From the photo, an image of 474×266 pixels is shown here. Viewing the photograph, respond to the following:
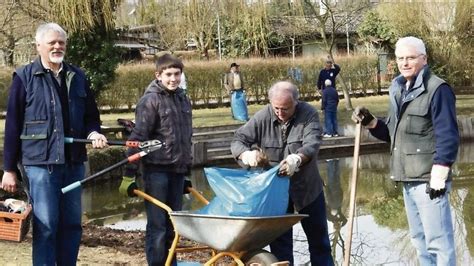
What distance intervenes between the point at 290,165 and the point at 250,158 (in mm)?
320

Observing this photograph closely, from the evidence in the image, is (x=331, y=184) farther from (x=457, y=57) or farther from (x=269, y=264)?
(x=457, y=57)

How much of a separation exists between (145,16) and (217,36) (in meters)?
17.6

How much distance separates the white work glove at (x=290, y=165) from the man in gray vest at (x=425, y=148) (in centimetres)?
63

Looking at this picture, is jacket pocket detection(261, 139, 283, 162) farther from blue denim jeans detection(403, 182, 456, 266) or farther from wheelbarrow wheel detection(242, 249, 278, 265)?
blue denim jeans detection(403, 182, 456, 266)

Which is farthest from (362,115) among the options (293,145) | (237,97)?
(237,97)

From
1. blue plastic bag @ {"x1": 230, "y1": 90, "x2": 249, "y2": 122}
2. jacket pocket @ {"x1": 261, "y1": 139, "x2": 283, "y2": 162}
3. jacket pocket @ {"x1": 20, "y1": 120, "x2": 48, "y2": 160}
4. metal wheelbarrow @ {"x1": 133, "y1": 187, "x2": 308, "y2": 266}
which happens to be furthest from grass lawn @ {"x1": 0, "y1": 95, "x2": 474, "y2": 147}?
metal wheelbarrow @ {"x1": 133, "y1": 187, "x2": 308, "y2": 266}

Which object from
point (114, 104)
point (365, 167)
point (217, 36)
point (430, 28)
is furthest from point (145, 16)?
point (217, 36)

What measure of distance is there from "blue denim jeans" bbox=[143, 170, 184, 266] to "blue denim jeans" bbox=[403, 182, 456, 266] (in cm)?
163

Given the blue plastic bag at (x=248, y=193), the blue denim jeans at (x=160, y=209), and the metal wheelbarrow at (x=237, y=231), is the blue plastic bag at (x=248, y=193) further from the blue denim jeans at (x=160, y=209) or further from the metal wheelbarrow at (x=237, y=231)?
the blue denim jeans at (x=160, y=209)

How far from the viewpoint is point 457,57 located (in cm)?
2789

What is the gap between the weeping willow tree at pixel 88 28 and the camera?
14.6m

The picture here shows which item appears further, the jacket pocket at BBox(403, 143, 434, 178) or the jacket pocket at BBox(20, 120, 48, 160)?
the jacket pocket at BBox(20, 120, 48, 160)

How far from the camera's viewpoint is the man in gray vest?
4.90 meters

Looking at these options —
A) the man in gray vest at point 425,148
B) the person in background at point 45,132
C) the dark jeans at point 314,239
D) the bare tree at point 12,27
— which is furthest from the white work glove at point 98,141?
the bare tree at point 12,27
